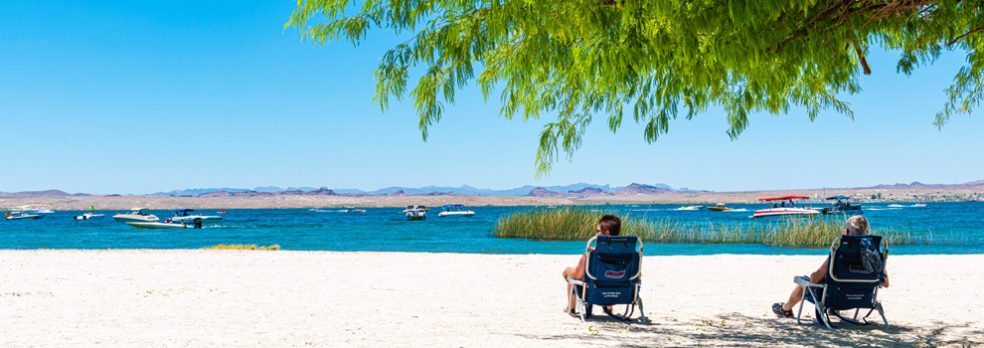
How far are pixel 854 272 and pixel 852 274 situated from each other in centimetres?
2

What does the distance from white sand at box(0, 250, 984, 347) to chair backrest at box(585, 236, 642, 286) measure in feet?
1.34

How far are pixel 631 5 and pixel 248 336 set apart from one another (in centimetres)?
431

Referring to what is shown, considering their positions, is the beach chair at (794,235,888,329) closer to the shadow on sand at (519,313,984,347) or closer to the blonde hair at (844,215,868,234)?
the blonde hair at (844,215,868,234)

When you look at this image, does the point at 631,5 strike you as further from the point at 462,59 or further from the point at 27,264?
the point at 27,264

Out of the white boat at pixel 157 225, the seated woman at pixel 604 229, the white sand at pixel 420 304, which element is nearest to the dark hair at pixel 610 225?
the seated woman at pixel 604 229

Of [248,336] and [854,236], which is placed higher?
[854,236]

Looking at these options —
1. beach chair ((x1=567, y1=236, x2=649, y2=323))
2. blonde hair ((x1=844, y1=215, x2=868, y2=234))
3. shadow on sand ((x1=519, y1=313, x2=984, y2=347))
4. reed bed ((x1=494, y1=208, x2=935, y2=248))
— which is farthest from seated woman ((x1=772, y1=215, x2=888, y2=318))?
reed bed ((x1=494, y1=208, x2=935, y2=248))

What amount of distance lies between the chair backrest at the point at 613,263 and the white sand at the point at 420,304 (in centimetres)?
41

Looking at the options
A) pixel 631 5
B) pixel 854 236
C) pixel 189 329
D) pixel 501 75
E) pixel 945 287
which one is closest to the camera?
pixel 631 5

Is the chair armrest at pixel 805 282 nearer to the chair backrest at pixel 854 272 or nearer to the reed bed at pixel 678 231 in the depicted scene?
the chair backrest at pixel 854 272

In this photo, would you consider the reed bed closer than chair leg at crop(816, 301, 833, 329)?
No

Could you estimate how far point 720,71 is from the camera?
480 centimetres

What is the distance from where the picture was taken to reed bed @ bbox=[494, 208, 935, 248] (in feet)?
93.2

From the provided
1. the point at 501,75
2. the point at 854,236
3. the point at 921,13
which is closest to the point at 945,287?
the point at 854,236
